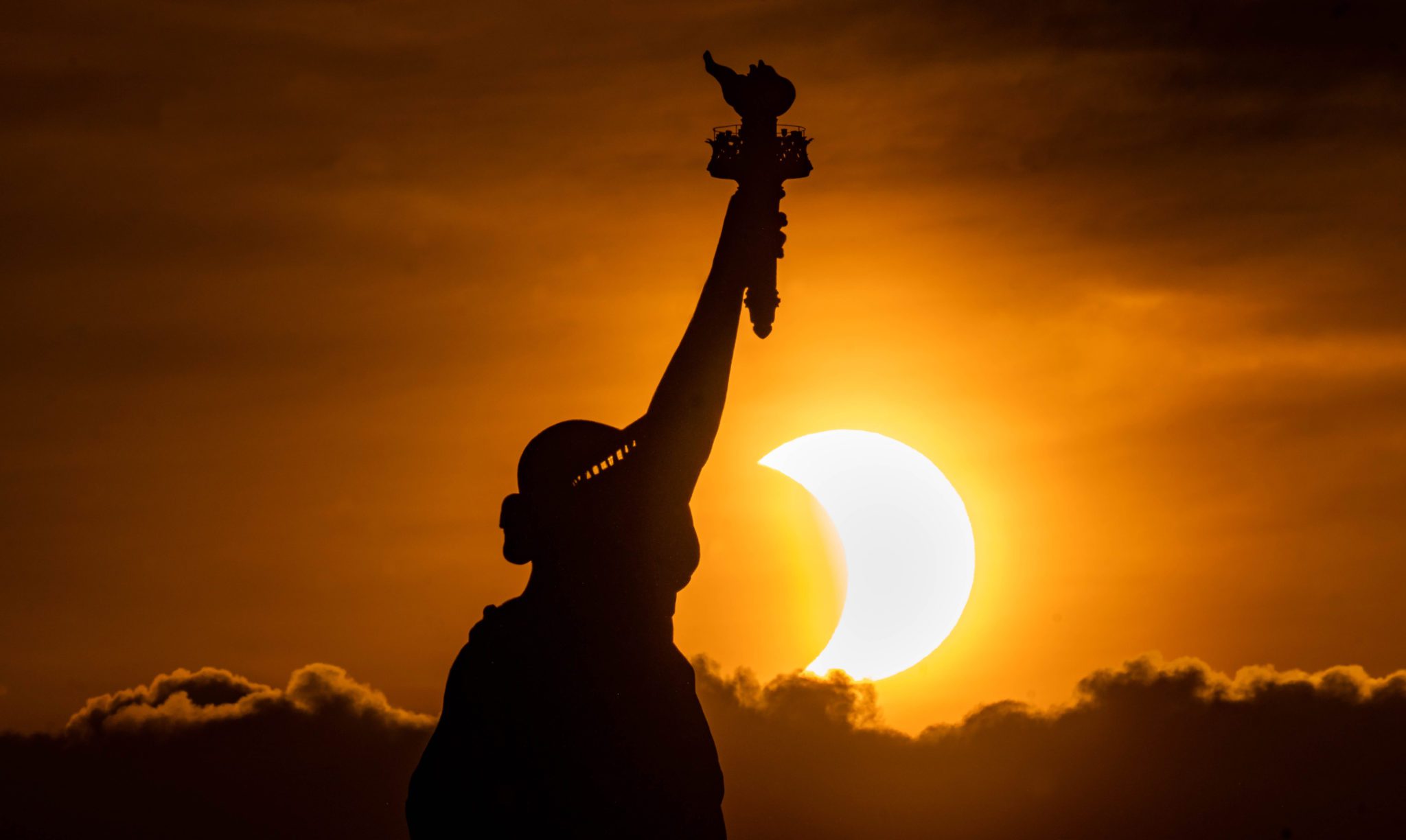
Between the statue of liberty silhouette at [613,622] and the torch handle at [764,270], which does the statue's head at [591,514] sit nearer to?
the statue of liberty silhouette at [613,622]

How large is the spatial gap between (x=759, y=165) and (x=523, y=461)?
14.1ft

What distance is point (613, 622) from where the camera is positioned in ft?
63.8

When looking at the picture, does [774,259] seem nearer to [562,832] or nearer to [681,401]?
[681,401]

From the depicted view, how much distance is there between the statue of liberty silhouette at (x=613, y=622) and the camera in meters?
18.9

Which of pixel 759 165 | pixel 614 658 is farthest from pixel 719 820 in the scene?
pixel 759 165

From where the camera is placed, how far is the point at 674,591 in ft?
65.0

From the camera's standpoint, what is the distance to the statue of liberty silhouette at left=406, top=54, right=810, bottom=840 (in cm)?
1894

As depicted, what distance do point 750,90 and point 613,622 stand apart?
619cm

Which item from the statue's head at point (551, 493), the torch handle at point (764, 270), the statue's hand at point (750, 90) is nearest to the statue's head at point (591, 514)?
the statue's head at point (551, 493)

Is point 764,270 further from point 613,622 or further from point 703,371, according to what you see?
point 613,622

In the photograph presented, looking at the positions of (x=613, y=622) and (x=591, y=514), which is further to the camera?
(x=591, y=514)

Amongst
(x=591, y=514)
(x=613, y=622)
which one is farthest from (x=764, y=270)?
(x=613, y=622)

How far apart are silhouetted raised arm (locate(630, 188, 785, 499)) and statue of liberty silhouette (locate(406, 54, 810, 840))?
0.06 feet

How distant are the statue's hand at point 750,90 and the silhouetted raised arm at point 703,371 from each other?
94 centimetres
